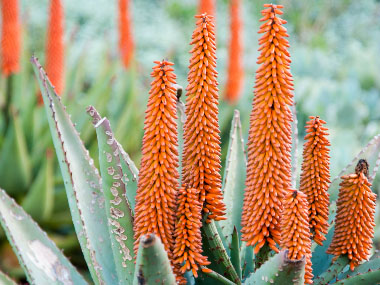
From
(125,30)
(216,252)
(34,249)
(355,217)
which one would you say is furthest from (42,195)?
(355,217)

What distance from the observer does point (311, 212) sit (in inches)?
30.9

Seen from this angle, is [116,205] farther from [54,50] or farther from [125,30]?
[125,30]

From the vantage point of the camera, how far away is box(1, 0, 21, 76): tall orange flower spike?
7.47ft

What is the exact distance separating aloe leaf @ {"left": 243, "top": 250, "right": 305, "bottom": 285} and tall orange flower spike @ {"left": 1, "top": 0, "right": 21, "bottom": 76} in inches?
75.1

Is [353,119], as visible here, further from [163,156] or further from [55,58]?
[163,156]

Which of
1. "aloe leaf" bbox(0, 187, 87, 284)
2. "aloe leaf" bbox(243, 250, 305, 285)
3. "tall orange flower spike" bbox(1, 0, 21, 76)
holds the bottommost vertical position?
"aloe leaf" bbox(0, 187, 87, 284)

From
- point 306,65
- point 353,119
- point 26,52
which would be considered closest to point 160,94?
point 26,52

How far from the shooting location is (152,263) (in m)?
0.62

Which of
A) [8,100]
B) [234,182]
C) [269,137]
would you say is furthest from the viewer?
[8,100]

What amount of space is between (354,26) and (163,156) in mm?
6807

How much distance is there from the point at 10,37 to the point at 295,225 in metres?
1.94

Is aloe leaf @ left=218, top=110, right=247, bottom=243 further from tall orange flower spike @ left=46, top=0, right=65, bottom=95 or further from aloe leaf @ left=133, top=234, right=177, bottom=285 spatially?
tall orange flower spike @ left=46, top=0, right=65, bottom=95

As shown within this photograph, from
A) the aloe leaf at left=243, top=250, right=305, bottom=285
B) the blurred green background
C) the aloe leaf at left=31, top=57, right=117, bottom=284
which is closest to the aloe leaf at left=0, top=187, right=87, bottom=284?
the aloe leaf at left=31, top=57, right=117, bottom=284

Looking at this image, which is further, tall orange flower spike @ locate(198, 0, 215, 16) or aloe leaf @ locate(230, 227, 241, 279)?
tall orange flower spike @ locate(198, 0, 215, 16)
